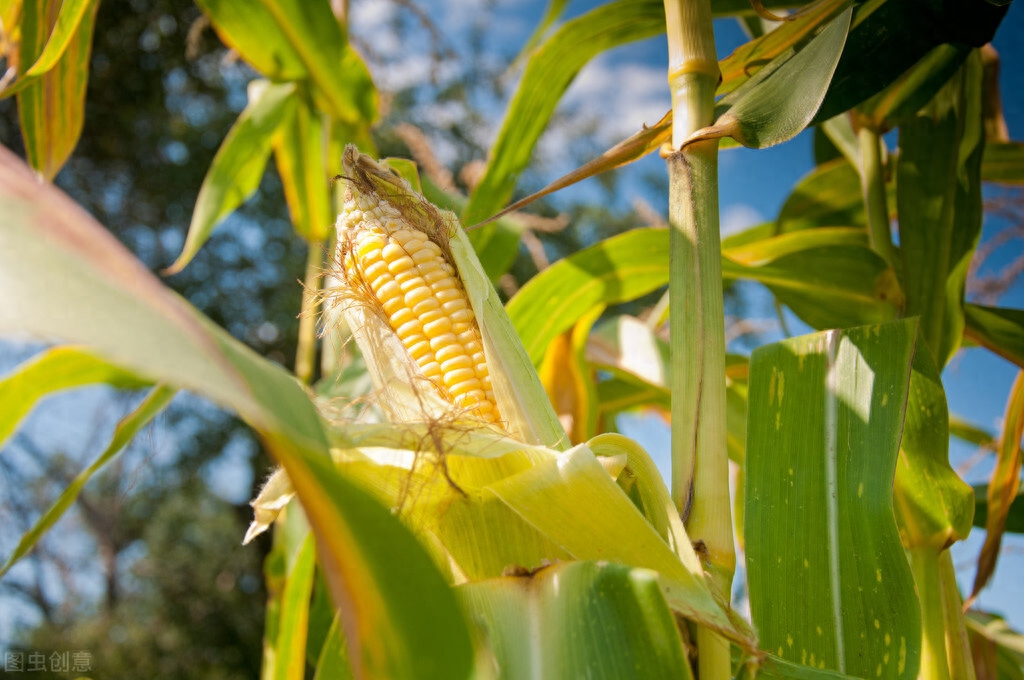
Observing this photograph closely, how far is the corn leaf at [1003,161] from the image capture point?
2.92ft

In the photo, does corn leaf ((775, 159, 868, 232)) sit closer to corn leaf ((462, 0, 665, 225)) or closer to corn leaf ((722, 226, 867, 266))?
corn leaf ((722, 226, 867, 266))

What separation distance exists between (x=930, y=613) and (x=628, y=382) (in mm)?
494

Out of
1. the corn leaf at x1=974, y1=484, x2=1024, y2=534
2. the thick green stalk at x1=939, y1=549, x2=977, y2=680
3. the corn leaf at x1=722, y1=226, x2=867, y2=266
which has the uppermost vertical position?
the corn leaf at x1=722, y1=226, x2=867, y2=266

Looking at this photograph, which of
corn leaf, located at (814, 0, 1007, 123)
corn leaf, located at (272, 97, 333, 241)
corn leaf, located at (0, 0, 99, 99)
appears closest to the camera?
corn leaf, located at (814, 0, 1007, 123)

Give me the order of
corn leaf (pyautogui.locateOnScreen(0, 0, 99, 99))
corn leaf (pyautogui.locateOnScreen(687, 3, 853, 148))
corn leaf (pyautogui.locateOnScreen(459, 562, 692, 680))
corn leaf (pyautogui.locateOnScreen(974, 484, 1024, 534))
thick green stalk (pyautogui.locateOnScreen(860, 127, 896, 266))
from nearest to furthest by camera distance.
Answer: corn leaf (pyautogui.locateOnScreen(459, 562, 692, 680)), corn leaf (pyautogui.locateOnScreen(687, 3, 853, 148)), corn leaf (pyautogui.locateOnScreen(0, 0, 99, 99)), thick green stalk (pyautogui.locateOnScreen(860, 127, 896, 266)), corn leaf (pyautogui.locateOnScreen(974, 484, 1024, 534))

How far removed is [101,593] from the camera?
230 inches

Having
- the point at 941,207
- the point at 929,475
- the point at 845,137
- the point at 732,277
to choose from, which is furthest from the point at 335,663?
the point at 845,137

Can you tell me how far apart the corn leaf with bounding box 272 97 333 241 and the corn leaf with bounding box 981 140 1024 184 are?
1.06 m

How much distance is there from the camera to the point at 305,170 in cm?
139

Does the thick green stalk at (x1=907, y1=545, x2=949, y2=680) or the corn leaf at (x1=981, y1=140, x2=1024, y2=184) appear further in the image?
the corn leaf at (x1=981, y1=140, x2=1024, y2=184)

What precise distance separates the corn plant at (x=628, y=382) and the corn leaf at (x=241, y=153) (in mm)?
181

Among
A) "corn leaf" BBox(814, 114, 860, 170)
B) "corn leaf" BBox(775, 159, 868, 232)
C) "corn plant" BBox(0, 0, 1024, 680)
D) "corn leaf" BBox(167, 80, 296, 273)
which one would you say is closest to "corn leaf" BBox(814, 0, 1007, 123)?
"corn plant" BBox(0, 0, 1024, 680)

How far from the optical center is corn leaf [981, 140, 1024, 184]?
2.92 ft

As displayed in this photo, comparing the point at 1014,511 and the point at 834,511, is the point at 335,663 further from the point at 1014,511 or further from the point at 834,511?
the point at 1014,511
